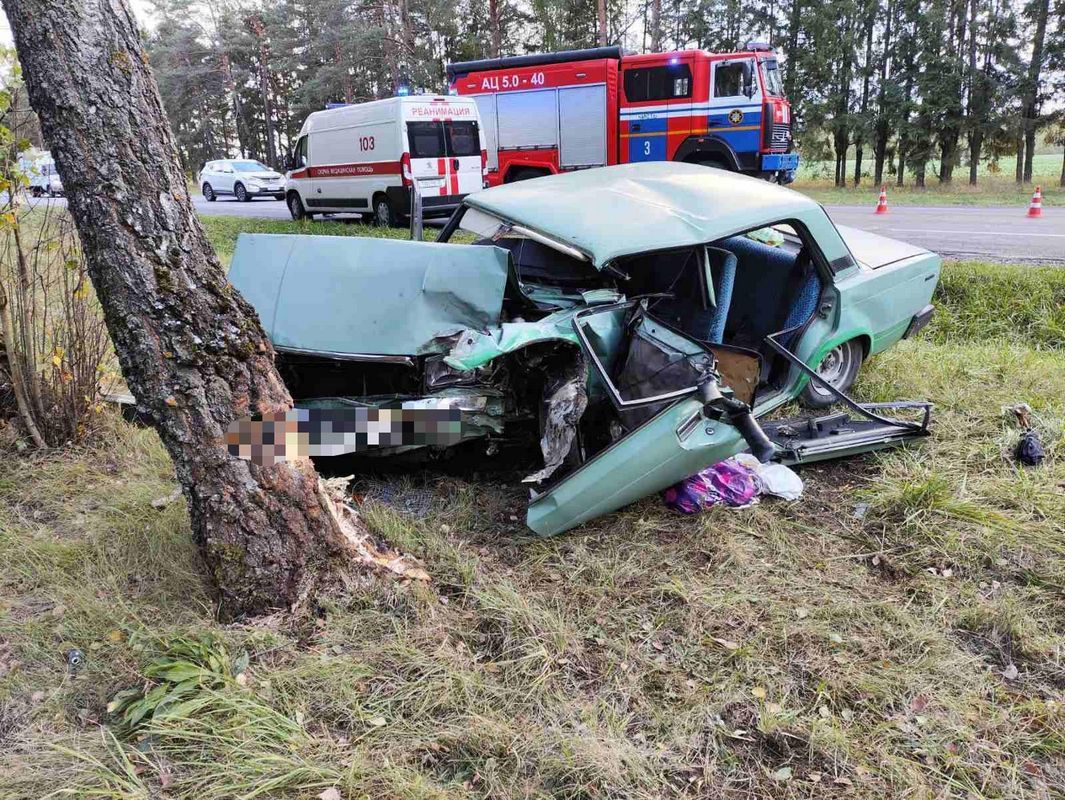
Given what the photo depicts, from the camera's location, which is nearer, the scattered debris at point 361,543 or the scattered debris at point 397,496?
the scattered debris at point 361,543

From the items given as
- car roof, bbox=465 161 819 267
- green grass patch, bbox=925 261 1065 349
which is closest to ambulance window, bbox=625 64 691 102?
green grass patch, bbox=925 261 1065 349

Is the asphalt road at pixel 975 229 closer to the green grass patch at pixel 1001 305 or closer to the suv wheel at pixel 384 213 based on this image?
the green grass patch at pixel 1001 305

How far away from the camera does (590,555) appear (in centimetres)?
292

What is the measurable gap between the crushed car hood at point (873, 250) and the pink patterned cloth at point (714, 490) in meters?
1.67

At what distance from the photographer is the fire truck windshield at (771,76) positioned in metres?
13.1

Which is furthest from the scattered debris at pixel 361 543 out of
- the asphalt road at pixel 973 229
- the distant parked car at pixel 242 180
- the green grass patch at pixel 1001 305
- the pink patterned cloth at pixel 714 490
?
the distant parked car at pixel 242 180

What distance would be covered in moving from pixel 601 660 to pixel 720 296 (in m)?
2.01

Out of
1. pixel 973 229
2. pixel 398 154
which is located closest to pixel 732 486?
pixel 973 229

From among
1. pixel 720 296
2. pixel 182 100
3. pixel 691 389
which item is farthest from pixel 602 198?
pixel 182 100

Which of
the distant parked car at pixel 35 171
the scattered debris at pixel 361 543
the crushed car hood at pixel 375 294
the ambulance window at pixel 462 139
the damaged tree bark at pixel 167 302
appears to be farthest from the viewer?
the ambulance window at pixel 462 139

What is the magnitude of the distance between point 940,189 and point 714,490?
21587 mm

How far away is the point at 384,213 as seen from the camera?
12289 mm

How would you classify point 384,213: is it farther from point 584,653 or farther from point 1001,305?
point 584,653

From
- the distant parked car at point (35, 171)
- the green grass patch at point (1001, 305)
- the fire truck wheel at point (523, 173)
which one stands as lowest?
the green grass patch at point (1001, 305)
